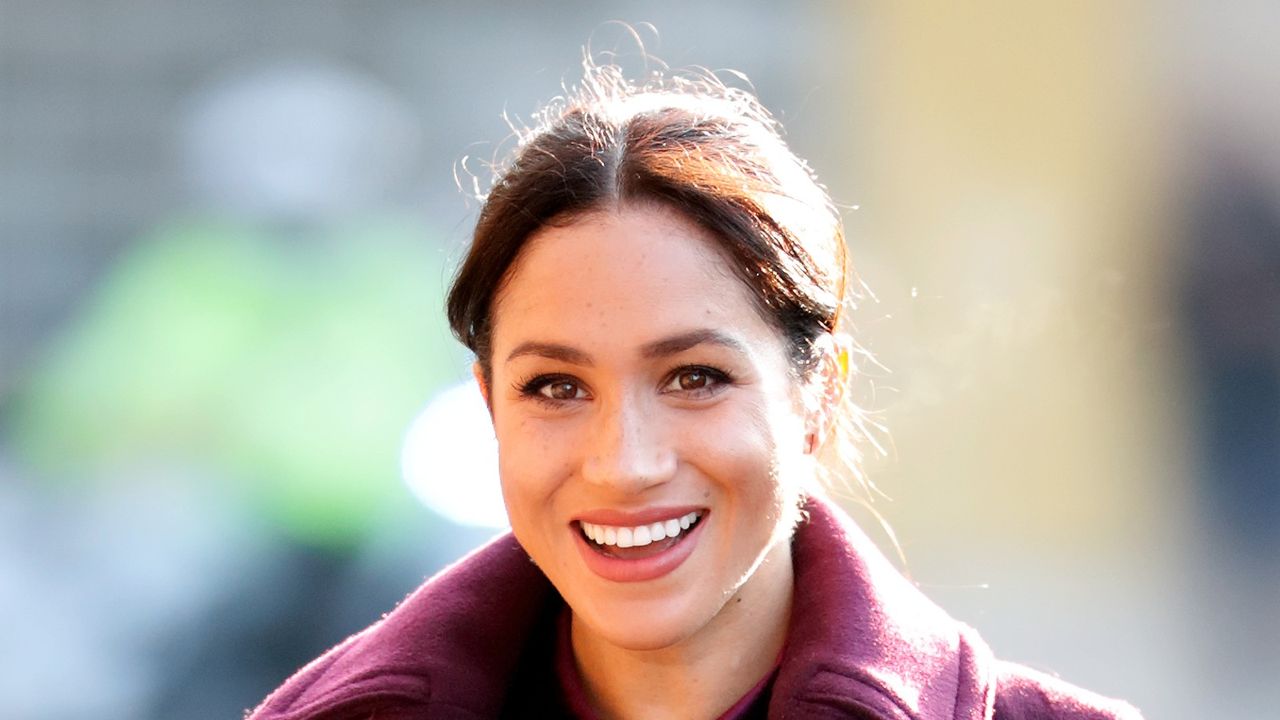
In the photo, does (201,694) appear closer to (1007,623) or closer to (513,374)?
(1007,623)

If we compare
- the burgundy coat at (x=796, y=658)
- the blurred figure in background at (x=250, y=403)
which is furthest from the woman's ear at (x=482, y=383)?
the blurred figure in background at (x=250, y=403)

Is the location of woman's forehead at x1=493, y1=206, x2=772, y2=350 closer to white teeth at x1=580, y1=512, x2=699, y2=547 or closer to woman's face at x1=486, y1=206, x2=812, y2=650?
woman's face at x1=486, y1=206, x2=812, y2=650

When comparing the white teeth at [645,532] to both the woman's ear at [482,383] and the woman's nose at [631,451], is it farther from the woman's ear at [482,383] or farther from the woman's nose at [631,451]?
the woman's ear at [482,383]

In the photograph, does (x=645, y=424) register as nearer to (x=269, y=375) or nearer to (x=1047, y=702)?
(x=1047, y=702)

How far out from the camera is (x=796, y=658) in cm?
197

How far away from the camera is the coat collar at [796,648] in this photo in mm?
1916

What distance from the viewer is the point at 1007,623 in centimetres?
568

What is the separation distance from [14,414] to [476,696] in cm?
609

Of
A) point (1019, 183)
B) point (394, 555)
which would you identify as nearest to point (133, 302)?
point (394, 555)

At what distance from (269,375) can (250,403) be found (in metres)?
0.18

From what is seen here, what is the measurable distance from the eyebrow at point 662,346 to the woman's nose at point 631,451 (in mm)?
67

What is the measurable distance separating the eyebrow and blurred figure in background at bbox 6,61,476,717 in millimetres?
3533

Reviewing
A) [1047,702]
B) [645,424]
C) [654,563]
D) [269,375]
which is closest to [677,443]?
[645,424]

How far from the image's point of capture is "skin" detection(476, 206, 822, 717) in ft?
6.18
